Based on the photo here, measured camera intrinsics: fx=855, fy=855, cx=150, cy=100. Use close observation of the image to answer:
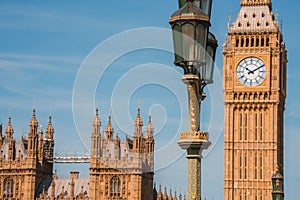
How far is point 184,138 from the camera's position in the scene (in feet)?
60.7

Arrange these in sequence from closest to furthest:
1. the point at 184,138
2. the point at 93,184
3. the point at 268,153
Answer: the point at 184,138 < the point at 93,184 < the point at 268,153

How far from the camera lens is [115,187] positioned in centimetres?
8900

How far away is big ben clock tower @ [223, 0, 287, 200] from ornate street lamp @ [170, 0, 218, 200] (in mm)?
→ 76633

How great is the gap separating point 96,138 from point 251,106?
18.6 m

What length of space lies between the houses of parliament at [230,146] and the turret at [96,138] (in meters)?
0.10

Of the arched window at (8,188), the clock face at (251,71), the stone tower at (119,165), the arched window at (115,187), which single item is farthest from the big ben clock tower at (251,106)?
the arched window at (8,188)

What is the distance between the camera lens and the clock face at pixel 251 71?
9622 centimetres

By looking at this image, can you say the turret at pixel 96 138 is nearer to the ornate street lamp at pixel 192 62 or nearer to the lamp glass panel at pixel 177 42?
the ornate street lamp at pixel 192 62

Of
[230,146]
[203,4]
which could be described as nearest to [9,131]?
[230,146]

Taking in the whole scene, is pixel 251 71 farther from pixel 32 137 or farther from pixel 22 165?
pixel 22 165

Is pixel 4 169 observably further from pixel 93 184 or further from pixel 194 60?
pixel 194 60

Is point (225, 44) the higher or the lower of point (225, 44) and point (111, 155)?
the higher

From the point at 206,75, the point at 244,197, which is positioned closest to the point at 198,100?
the point at 206,75

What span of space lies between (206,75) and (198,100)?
2.86 feet
